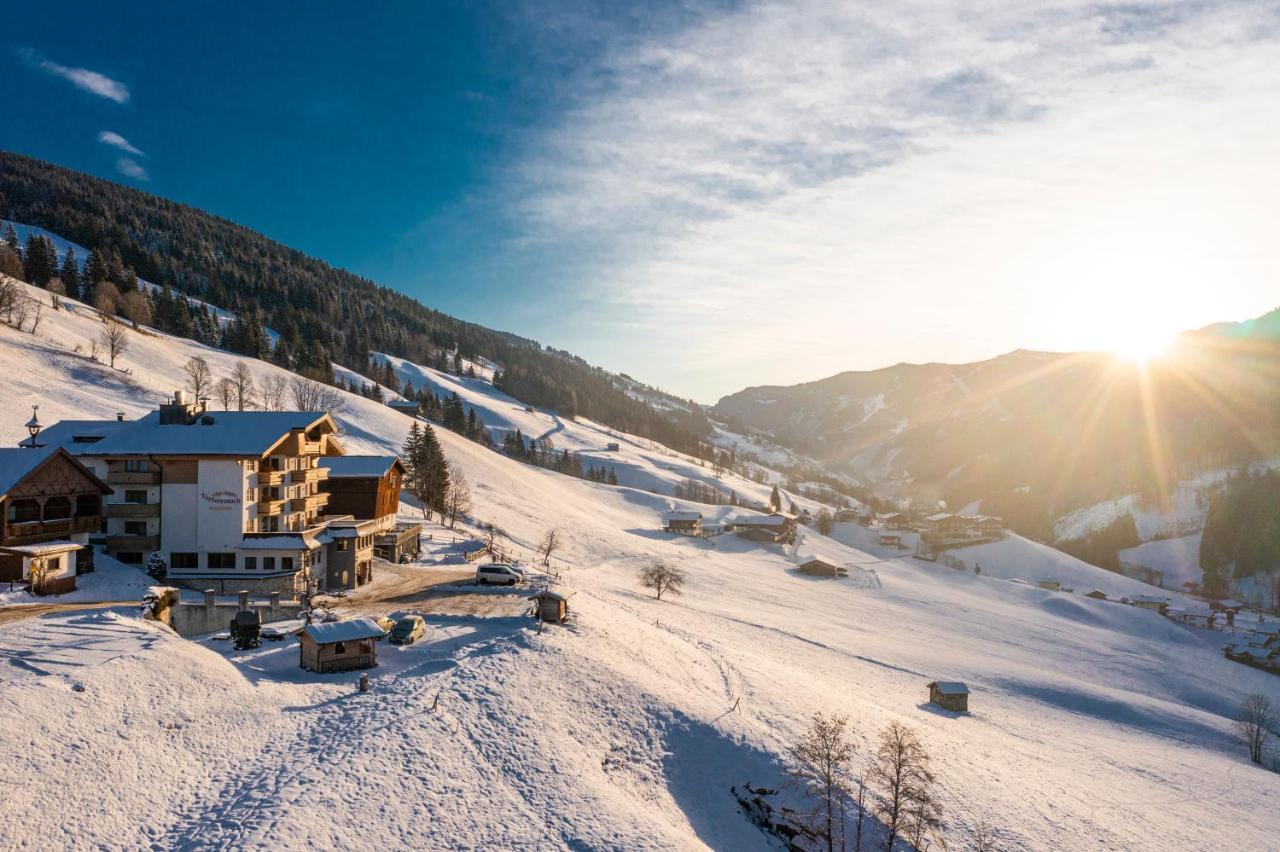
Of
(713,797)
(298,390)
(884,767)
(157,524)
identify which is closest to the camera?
(713,797)

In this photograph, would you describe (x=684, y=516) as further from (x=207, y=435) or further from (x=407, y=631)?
(x=407, y=631)

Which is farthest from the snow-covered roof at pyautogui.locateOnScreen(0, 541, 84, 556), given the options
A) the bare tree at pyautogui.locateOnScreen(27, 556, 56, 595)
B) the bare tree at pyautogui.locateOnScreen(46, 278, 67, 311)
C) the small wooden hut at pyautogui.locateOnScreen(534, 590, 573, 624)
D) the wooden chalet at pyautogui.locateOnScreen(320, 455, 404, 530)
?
the bare tree at pyautogui.locateOnScreen(46, 278, 67, 311)

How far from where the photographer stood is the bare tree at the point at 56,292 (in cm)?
11990

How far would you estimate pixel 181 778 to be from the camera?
19641 mm

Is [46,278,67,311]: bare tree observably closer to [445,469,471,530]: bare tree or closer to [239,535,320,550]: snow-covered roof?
[445,469,471,530]: bare tree

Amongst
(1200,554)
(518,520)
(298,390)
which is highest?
(298,390)

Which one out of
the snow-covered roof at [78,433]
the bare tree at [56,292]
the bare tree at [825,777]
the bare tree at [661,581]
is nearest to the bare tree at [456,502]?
the bare tree at [661,581]

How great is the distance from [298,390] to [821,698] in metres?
118

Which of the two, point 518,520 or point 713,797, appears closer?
point 713,797

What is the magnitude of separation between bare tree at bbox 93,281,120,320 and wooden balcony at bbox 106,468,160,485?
415 feet

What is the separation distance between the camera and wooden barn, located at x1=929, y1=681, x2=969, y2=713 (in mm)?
46562

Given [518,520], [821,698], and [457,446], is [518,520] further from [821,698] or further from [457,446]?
[821,698]

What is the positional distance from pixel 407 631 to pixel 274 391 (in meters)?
106

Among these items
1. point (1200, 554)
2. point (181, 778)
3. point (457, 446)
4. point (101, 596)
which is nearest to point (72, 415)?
point (101, 596)
